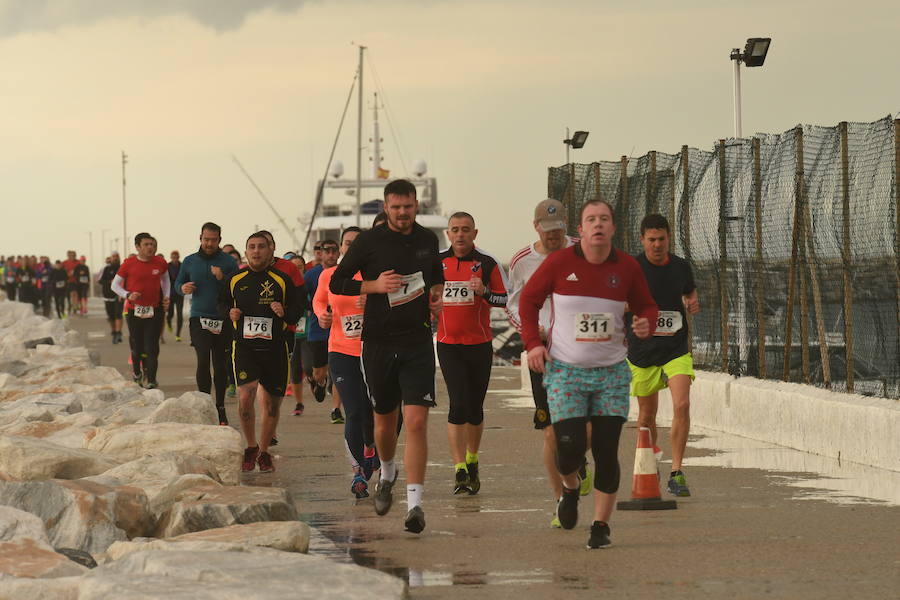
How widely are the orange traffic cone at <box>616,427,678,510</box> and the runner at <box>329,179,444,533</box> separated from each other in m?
1.41

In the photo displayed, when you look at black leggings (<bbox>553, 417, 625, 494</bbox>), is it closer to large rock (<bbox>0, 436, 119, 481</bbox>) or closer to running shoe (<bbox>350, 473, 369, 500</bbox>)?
running shoe (<bbox>350, 473, 369, 500</bbox>)

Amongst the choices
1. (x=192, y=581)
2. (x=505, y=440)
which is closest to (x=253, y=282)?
→ (x=505, y=440)

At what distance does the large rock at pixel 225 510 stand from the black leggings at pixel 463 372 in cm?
209

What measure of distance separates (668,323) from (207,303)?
6313 millimetres

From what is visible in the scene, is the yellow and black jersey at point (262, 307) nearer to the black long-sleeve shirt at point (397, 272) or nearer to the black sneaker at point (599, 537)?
the black long-sleeve shirt at point (397, 272)

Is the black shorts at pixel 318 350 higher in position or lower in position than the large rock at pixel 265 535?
higher

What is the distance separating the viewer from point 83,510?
9.12 m

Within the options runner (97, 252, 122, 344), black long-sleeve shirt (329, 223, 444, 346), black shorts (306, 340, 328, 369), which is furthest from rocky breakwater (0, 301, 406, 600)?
runner (97, 252, 122, 344)

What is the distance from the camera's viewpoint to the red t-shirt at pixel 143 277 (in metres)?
19.2

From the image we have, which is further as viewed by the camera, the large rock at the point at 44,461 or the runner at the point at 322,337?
the runner at the point at 322,337

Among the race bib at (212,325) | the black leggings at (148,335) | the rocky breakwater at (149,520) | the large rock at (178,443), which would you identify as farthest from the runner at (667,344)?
the black leggings at (148,335)

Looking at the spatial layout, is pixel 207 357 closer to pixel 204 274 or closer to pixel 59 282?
pixel 204 274

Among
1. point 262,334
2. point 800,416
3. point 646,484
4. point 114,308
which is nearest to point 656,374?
point 646,484

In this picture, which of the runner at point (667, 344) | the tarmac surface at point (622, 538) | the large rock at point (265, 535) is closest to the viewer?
the tarmac surface at point (622, 538)
